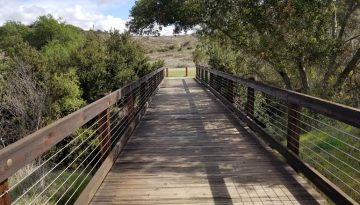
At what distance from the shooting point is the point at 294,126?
5.62 metres

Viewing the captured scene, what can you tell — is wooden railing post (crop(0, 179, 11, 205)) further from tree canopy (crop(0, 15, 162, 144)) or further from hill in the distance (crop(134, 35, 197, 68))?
hill in the distance (crop(134, 35, 197, 68))

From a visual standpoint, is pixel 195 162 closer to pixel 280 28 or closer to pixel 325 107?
pixel 325 107


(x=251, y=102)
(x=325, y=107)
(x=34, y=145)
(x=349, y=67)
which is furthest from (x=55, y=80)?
(x=34, y=145)

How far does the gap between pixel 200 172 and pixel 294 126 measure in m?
1.32

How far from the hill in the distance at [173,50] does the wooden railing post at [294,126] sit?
70724 mm

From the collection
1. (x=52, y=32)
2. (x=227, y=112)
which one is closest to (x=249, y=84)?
(x=227, y=112)

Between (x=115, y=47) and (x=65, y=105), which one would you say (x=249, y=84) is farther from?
(x=115, y=47)

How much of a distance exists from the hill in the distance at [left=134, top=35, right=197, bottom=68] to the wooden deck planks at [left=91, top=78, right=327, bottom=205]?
225 feet

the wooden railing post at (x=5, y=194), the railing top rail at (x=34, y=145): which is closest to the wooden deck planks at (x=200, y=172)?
the railing top rail at (x=34, y=145)

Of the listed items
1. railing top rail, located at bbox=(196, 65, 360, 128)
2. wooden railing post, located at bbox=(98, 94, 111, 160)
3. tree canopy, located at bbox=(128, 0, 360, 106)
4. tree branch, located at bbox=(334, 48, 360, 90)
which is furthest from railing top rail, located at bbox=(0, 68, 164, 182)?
tree branch, located at bbox=(334, 48, 360, 90)

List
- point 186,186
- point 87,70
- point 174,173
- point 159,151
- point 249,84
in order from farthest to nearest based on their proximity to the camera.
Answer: point 87,70 < point 249,84 < point 159,151 < point 174,173 < point 186,186

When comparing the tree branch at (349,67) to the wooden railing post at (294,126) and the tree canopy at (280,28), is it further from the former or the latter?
the wooden railing post at (294,126)

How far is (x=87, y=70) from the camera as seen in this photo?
926 inches

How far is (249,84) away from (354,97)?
1115 cm
